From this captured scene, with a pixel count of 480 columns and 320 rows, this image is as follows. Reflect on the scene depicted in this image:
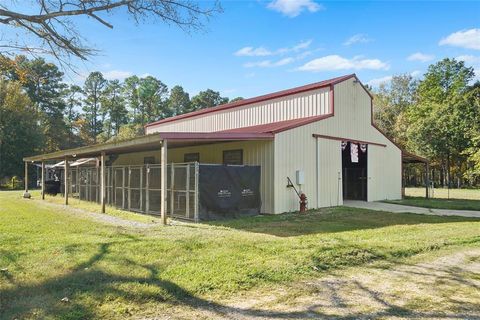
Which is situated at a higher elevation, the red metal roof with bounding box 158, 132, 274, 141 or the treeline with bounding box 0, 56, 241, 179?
the treeline with bounding box 0, 56, 241, 179

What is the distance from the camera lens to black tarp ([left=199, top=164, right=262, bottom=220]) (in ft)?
36.1

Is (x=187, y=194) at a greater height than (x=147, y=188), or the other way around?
(x=147, y=188)

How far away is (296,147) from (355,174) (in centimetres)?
698

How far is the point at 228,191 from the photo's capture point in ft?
38.0

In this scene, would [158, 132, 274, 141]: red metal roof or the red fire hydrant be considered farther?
the red fire hydrant

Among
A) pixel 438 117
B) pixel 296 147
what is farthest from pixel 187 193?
pixel 438 117

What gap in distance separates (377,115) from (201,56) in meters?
40.8

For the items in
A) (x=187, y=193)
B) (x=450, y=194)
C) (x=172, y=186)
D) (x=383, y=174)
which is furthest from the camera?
(x=450, y=194)

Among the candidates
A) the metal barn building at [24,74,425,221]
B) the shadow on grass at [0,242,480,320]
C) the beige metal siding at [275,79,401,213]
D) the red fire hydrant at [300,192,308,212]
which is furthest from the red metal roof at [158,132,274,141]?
the shadow on grass at [0,242,480,320]

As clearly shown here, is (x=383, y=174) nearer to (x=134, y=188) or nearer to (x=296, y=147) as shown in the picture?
(x=296, y=147)

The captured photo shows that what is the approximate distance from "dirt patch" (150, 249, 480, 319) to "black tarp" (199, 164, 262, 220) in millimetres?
5969

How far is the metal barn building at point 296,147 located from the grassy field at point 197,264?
279 centimetres

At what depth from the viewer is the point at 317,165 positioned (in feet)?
47.4

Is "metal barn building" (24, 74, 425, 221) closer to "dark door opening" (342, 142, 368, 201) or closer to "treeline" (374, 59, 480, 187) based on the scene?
"dark door opening" (342, 142, 368, 201)
